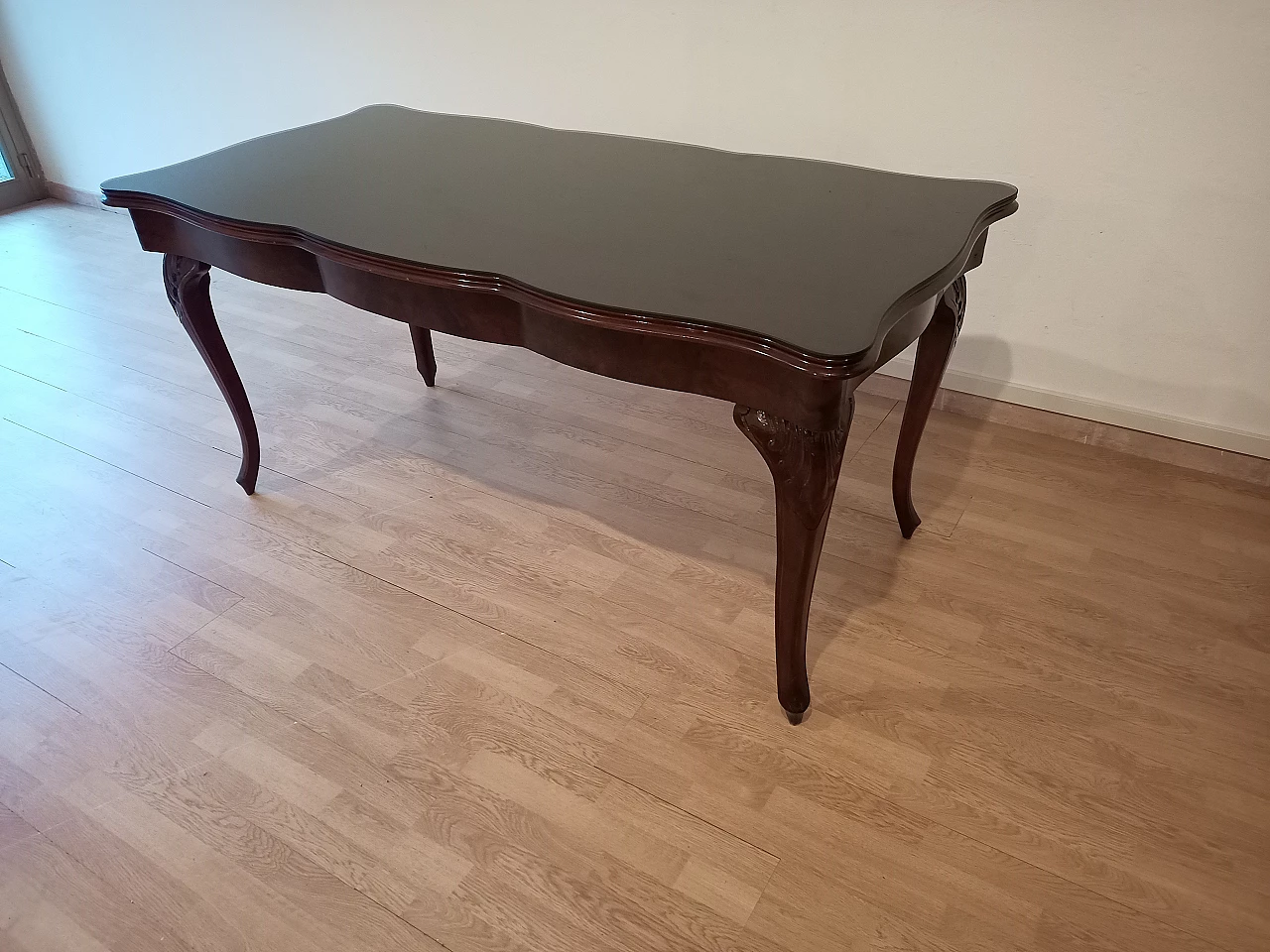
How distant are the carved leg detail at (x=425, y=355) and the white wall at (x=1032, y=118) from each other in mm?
747

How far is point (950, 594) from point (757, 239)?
80 cm

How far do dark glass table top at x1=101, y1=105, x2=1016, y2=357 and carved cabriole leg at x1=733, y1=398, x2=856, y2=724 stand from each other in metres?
0.15

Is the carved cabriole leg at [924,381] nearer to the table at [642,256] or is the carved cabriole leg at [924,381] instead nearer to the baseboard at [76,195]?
the table at [642,256]

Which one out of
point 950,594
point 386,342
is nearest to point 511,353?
point 386,342

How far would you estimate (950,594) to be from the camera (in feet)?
5.57

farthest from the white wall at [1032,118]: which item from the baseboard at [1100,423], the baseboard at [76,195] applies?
the baseboard at [76,195]

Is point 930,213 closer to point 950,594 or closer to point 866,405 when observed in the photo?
point 950,594

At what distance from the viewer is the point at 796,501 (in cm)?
122

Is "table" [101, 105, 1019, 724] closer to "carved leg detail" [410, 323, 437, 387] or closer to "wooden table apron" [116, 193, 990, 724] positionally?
"wooden table apron" [116, 193, 990, 724]

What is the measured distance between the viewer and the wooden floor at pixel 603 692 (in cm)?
123

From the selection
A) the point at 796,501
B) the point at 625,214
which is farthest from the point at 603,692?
the point at 625,214

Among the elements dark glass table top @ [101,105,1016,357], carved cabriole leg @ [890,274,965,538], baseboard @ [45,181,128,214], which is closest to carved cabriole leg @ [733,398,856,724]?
dark glass table top @ [101,105,1016,357]

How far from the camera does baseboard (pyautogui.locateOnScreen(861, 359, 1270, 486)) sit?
1969mm

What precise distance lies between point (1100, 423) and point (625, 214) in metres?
1.32
